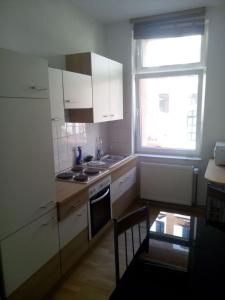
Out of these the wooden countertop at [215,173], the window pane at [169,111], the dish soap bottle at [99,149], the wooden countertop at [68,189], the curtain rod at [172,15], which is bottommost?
the wooden countertop at [68,189]

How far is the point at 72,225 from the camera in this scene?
213cm

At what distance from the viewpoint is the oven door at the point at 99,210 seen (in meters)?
2.44

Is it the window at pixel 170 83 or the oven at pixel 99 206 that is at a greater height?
the window at pixel 170 83

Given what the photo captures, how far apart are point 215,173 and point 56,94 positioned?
6.19 feet

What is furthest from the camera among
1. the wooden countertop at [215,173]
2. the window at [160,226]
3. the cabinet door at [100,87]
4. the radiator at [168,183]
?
the radiator at [168,183]

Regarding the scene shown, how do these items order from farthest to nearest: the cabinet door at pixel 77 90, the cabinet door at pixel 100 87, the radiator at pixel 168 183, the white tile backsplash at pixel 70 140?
the radiator at pixel 168 183 → the cabinet door at pixel 100 87 → the white tile backsplash at pixel 70 140 → the cabinet door at pixel 77 90

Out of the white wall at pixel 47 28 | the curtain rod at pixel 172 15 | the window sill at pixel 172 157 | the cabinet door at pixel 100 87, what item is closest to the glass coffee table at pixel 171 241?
the cabinet door at pixel 100 87

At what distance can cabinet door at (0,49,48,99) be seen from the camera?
4.51 ft

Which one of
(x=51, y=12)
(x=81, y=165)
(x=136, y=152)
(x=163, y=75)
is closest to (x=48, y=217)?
(x=81, y=165)

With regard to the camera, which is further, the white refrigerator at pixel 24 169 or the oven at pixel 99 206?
the oven at pixel 99 206

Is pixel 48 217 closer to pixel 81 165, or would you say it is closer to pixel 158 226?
Result: pixel 158 226

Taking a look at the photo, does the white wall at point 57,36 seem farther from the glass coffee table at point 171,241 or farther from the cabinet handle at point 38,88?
the glass coffee table at point 171,241

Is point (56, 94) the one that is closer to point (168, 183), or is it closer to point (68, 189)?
point (68, 189)

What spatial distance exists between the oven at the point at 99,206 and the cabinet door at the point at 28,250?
1.78 feet
